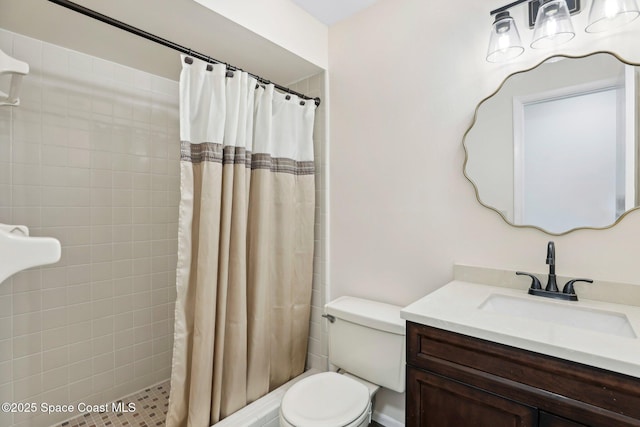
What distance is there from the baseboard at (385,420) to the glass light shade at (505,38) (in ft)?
6.28

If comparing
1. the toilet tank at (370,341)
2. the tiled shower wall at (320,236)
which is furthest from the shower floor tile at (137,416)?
the toilet tank at (370,341)

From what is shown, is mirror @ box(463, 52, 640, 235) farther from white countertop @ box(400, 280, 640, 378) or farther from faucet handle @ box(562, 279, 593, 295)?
white countertop @ box(400, 280, 640, 378)

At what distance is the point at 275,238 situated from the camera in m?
1.90

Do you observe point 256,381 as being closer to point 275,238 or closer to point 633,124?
point 275,238

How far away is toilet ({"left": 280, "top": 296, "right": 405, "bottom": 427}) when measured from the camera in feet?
4.22

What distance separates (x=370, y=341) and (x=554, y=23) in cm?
158

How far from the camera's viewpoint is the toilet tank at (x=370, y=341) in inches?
57.9

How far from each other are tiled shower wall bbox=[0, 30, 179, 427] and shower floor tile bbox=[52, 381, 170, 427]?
0.24 feet

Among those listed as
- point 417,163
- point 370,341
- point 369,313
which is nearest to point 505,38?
point 417,163

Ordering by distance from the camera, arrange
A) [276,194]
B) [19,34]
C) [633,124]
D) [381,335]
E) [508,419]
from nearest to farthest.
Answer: [508,419] < [633,124] < [381,335] < [19,34] < [276,194]

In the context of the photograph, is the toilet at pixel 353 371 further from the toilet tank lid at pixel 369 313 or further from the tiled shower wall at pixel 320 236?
the tiled shower wall at pixel 320 236

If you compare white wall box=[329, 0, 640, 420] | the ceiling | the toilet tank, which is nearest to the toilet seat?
the toilet tank

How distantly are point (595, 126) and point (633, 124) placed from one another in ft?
0.34

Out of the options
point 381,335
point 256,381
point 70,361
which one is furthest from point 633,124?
point 70,361
